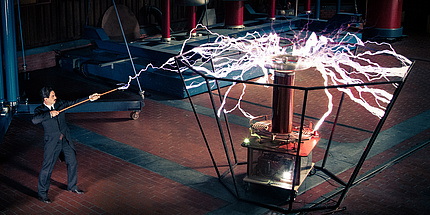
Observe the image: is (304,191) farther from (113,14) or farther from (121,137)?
(113,14)

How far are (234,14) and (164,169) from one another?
450 inches

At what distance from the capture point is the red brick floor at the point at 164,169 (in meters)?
7.60

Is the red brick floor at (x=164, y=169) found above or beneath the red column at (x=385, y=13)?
beneath

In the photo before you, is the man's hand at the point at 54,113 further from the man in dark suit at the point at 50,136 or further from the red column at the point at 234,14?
the red column at the point at 234,14

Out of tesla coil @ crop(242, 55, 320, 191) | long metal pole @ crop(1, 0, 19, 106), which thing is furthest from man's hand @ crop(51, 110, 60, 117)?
long metal pole @ crop(1, 0, 19, 106)

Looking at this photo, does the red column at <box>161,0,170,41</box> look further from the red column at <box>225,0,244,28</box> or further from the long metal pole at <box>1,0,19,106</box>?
the long metal pole at <box>1,0,19,106</box>

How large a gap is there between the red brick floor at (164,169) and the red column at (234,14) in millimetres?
7233

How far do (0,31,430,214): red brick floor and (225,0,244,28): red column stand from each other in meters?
7.23

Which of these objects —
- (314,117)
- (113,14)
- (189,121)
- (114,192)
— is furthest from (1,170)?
(113,14)

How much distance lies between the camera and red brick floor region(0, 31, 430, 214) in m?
7.60

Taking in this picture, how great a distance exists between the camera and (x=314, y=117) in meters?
12.0

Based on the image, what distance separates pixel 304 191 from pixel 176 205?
83.1 inches

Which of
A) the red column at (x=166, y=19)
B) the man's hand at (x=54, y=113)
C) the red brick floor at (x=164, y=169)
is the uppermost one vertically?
the red column at (x=166, y=19)

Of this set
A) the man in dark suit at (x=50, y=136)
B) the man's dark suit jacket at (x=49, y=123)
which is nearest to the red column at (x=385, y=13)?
the man in dark suit at (x=50, y=136)
